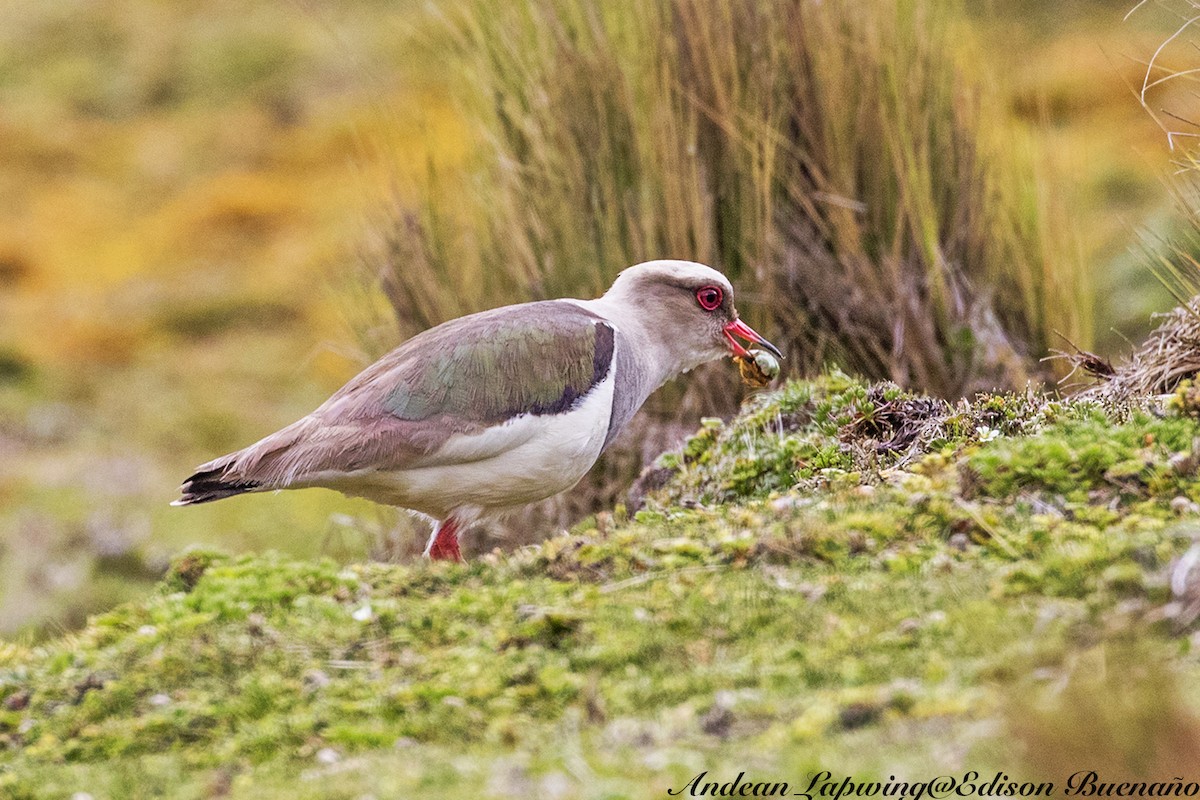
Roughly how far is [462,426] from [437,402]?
0.40 ft

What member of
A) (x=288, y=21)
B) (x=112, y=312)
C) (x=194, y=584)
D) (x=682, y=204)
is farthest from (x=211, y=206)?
(x=194, y=584)

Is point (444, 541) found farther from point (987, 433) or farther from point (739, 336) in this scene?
point (987, 433)

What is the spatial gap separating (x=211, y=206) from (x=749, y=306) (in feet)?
31.5

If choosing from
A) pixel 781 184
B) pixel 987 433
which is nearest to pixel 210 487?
pixel 987 433

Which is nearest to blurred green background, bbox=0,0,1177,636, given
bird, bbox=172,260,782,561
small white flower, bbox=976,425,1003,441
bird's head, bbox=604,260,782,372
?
bird's head, bbox=604,260,782,372

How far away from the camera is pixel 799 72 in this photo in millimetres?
6336

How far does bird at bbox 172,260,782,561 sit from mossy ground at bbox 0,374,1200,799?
43 cm

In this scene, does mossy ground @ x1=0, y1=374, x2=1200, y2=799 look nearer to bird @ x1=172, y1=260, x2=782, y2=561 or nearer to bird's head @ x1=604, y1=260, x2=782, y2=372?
bird @ x1=172, y1=260, x2=782, y2=561

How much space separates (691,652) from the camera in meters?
3.25

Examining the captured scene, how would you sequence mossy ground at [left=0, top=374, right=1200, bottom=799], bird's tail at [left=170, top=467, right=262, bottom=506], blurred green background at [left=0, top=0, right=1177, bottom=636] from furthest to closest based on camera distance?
blurred green background at [left=0, top=0, right=1177, bottom=636]
bird's tail at [left=170, top=467, right=262, bottom=506]
mossy ground at [left=0, top=374, right=1200, bottom=799]

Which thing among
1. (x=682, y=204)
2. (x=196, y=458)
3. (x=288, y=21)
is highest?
(x=288, y=21)

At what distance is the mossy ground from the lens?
106 inches

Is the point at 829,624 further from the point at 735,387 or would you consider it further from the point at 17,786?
the point at 735,387

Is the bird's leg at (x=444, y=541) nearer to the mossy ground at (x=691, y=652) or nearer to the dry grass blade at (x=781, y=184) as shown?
the mossy ground at (x=691, y=652)
